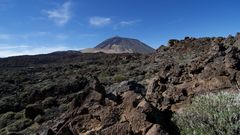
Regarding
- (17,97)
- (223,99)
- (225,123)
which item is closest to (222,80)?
(223,99)

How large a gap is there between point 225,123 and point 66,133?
4.08 meters

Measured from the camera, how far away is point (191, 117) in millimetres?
9320

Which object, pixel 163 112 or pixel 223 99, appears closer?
pixel 223 99

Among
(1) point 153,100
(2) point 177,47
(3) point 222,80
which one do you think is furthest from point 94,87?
(2) point 177,47

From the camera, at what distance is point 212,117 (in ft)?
28.9

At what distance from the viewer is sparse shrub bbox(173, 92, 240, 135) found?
842 centimetres

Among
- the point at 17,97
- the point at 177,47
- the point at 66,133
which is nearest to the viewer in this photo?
the point at 66,133

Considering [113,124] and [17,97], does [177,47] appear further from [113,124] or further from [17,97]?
[113,124]

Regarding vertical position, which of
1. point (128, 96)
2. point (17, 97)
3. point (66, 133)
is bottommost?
point (17, 97)

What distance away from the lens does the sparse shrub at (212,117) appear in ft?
27.6

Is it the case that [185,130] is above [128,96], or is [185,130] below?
below

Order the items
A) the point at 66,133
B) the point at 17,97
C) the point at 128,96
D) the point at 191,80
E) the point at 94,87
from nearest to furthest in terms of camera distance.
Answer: the point at 66,133 → the point at 128,96 → the point at 94,87 → the point at 191,80 → the point at 17,97

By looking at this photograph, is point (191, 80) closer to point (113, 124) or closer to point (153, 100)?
point (153, 100)

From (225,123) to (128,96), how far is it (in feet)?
10.3
